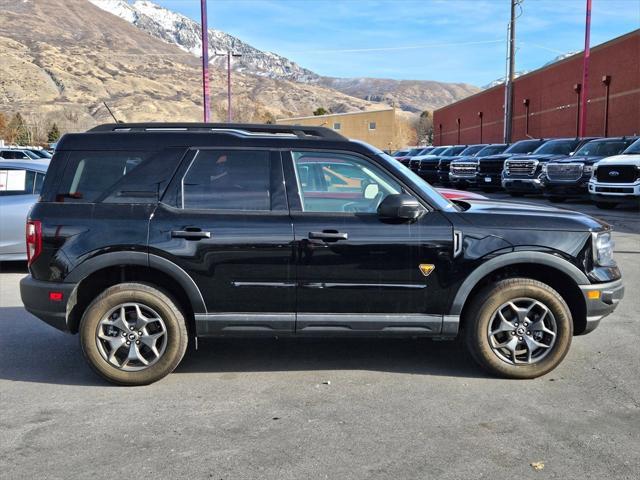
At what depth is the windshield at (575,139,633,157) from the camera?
18.2 m

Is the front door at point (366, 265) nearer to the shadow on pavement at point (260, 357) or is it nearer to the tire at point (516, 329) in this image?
the tire at point (516, 329)

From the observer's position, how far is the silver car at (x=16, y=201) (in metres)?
8.79

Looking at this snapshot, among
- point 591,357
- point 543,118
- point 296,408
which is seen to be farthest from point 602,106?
point 296,408

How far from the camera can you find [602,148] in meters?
18.7

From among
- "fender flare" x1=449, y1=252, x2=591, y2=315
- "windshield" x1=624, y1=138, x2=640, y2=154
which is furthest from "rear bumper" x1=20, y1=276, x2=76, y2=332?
"windshield" x1=624, y1=138, x2=640, y2=154

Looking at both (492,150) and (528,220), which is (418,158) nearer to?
(492,150)

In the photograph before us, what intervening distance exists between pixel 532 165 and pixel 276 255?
1692 centimetres

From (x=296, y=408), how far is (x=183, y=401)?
32.5 inches

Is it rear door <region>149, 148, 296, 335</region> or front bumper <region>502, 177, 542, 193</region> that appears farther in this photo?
front bumper <region>502, 177, 542, 193</region>

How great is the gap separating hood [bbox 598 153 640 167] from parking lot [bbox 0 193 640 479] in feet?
36.0

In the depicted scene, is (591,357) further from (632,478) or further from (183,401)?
(183,401)

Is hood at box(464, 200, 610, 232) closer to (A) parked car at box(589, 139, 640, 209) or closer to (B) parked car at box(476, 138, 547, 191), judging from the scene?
(A) parked car at box(589, 139, 640, 209)

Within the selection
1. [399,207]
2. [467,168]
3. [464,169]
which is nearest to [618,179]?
[467,168]

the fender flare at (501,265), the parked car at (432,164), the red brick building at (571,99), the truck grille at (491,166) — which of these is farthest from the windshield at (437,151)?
the fender flare at (501,265)
